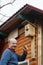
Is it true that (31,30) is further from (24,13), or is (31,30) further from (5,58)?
(5,58)

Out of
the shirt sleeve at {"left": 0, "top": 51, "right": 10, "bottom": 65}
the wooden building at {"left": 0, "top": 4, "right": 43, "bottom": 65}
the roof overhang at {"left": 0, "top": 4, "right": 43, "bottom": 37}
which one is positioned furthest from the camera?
the wooden building at {"left": 0, "top": 4, "right": 43, "bottom": 65}

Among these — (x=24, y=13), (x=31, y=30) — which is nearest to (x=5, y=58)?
(x=31, y=30)

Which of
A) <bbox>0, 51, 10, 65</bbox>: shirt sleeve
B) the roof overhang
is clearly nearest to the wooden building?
the roof overhang

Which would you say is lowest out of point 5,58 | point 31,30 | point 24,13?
point 5,58

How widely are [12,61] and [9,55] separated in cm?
16

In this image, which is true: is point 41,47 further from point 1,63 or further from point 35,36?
point 1,63

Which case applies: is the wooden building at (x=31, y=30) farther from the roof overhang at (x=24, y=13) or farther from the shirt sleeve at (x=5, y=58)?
the shirt sleeve at (x=5, y=58)

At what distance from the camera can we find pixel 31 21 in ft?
32.4

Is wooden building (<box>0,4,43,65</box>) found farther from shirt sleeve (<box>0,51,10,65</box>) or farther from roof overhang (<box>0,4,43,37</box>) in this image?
shirt sleeve (<box>0,51,10,65</box>)

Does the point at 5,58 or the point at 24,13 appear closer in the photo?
the point at 5,58

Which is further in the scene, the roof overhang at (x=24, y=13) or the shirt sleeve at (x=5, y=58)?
the roof overhang at (x=24, y=13)

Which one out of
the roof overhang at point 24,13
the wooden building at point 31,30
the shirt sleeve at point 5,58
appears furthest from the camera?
the wooden building at point 31,30

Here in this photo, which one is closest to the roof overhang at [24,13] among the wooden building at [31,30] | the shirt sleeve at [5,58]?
the wooden building at [31,30]

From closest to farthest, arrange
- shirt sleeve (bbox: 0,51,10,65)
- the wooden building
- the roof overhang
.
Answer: shirt sleeve (bbox: 0,51,10,65), the roof overhang, the wooden building
